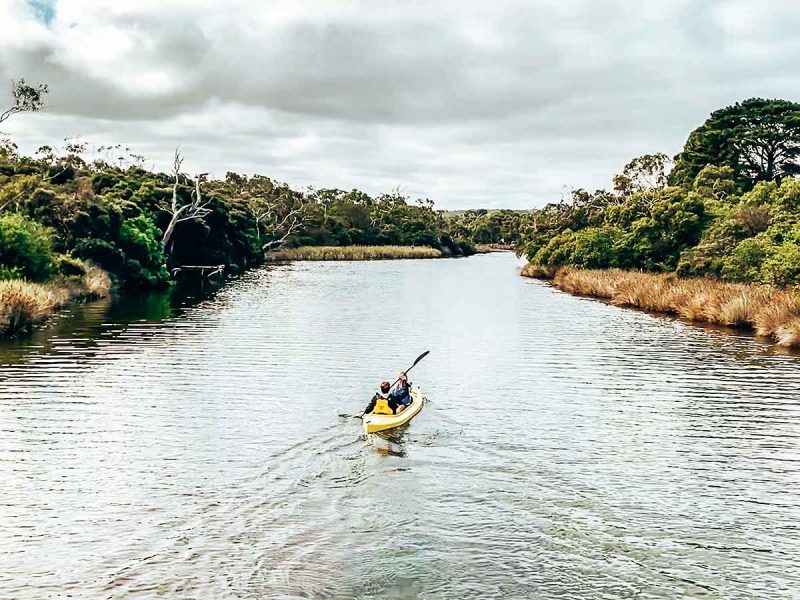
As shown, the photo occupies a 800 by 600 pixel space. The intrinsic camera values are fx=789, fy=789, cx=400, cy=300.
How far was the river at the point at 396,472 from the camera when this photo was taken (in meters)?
13.3

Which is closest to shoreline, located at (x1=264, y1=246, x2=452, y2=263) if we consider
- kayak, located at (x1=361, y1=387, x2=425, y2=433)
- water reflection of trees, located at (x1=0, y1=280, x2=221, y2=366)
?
water reflection of trees, located at (x1=0, y1=280, x2=221, y2=366)

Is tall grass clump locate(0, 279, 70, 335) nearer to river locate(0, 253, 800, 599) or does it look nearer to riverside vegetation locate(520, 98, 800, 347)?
river locate(0, 253, 800, 599)

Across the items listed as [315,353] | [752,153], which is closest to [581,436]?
[315,353]

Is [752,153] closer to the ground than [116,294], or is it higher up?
higher up

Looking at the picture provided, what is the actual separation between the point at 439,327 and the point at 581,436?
24804 millimetres

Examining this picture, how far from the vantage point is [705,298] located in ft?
159

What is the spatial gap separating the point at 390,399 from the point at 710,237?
41437mm

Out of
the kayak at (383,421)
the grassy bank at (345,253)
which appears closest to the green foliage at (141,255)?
the kayak at (383,421)

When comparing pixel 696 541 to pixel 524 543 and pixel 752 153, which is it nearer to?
pixel 524 543

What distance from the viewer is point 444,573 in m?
13.2

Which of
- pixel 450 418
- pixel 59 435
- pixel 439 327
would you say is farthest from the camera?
pixel 439 327

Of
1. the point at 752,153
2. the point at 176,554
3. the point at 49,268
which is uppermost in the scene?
the point at 752,153

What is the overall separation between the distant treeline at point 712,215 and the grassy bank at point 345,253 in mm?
39090

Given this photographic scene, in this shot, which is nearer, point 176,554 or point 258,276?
point 176,554
